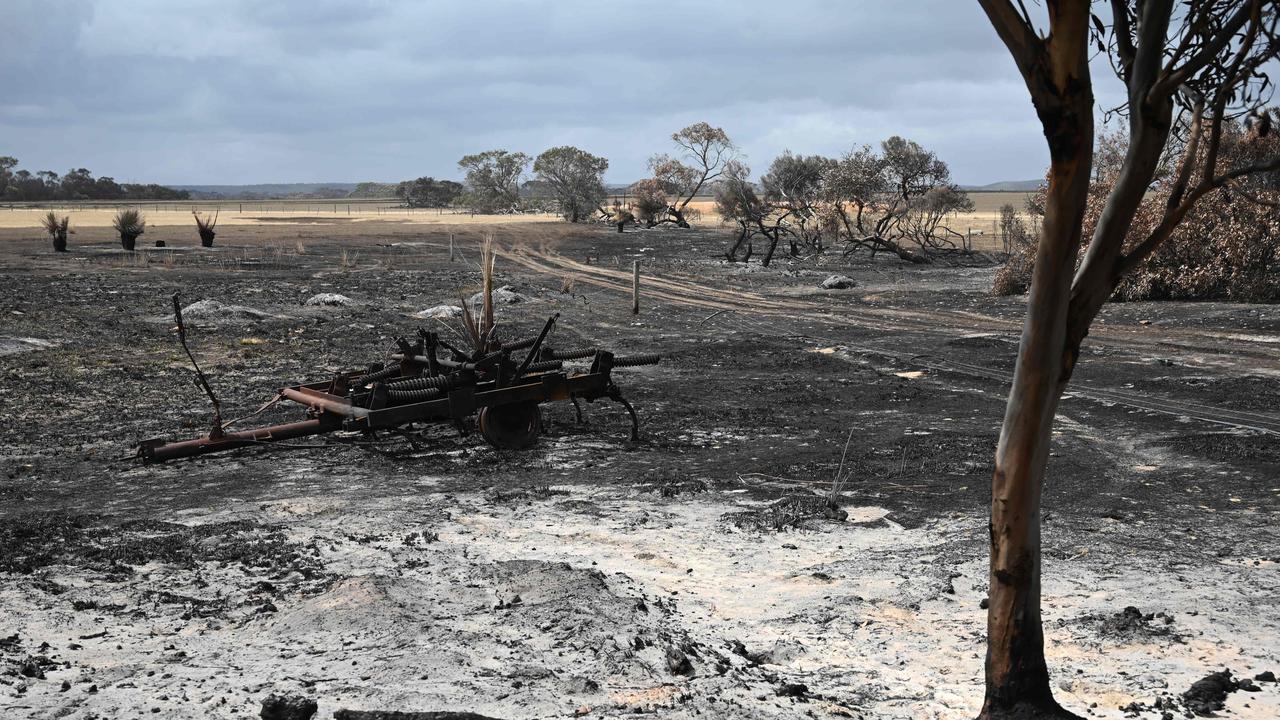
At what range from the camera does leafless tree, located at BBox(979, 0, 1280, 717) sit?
13.6ft

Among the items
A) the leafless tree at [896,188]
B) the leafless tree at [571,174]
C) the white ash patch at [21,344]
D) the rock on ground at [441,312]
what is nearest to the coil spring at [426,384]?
the white ash patch at [21,344]

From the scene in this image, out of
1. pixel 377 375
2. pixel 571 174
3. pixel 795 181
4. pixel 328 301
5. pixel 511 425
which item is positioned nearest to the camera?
pixel 511 425

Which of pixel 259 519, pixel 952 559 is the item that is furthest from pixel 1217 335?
pixel 259 519

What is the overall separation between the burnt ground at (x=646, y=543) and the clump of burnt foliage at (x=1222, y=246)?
591cm

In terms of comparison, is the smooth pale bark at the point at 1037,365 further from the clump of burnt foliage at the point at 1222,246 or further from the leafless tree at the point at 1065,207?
the clump of burnt foliage at the point at 1222,246

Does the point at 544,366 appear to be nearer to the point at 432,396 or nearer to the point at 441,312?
the point at 432,396

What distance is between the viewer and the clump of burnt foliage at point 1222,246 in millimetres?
22938

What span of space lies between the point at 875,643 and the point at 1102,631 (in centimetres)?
125

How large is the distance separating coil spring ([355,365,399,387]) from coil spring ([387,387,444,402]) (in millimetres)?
825

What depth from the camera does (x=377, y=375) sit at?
1114 centimetres

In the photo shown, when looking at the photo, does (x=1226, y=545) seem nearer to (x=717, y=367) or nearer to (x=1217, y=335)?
(x=717, y=367)

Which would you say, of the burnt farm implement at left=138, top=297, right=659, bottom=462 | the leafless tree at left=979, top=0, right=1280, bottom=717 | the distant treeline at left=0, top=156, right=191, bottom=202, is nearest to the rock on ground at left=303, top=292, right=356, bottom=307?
the burnt farm implement at left=138, top=297, right=659, bottom=462

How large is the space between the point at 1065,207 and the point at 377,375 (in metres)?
8.22

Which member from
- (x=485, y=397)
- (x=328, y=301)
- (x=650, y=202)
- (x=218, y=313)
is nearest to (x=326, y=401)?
(x=485, y=397)
